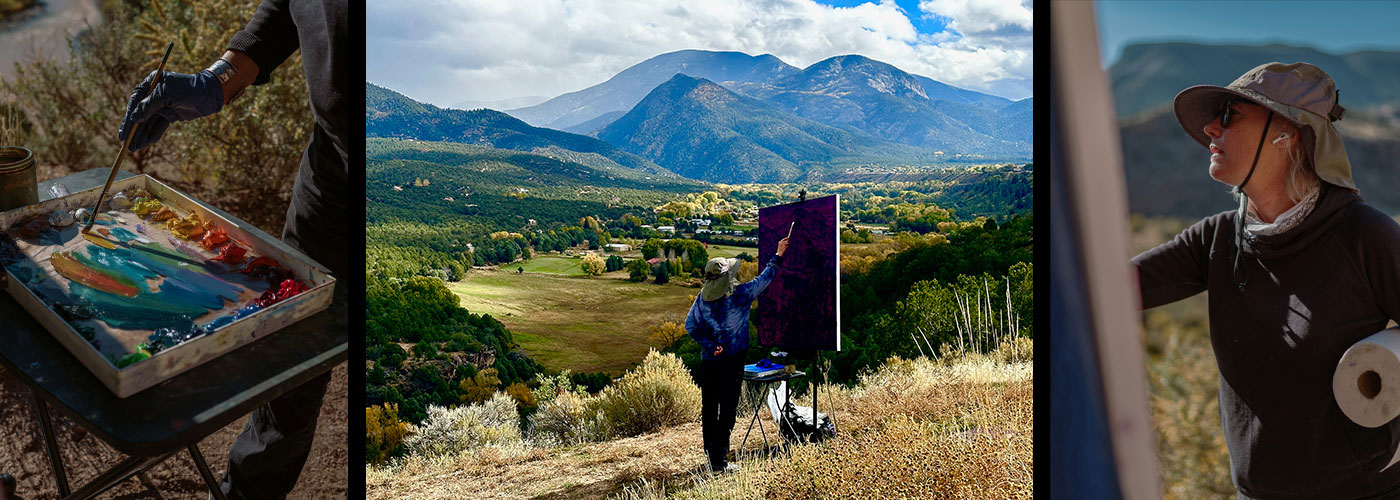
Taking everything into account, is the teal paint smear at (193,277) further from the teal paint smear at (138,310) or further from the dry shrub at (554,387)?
the dry shrub at (554,387)

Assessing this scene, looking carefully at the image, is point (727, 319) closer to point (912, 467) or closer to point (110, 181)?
point (912, 467)

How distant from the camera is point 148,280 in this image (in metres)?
2.38

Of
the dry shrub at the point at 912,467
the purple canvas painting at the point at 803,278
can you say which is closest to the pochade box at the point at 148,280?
the purple canvas painting at the point at 803,278

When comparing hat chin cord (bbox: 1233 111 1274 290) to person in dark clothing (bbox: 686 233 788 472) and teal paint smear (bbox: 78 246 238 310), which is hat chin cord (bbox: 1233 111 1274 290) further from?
teal paint smear (bbox: 78 246 238 310)

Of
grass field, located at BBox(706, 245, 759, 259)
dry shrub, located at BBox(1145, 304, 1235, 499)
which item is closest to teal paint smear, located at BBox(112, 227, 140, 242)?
grass field, located at BBox(706, 245, 759, 259)

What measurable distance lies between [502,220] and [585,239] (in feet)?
2.13

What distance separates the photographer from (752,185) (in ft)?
18.1

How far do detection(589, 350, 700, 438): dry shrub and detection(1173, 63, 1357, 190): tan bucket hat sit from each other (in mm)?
3221

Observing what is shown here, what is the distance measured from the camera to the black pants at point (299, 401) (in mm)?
2732

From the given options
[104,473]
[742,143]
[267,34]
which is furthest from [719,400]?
[742,143]

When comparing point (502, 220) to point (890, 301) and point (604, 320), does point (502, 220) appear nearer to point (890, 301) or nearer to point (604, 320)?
point (604, 320)

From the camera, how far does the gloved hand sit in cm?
262

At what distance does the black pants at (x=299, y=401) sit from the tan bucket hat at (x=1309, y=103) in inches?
113

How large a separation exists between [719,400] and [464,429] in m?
2.08
